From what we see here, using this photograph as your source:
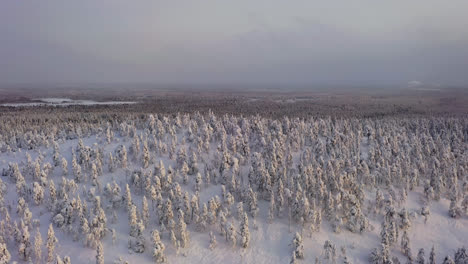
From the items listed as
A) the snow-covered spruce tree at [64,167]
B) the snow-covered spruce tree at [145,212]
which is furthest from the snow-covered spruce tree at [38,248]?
the snow-covered spruce tree at [64,167]

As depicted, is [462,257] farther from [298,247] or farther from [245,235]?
[245,235]

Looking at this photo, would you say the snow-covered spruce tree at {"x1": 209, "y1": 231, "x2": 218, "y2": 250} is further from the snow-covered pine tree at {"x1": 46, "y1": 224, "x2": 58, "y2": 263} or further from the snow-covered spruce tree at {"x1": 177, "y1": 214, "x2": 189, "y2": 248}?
the snow-covered pine tree at {"x1": 46, "y1": 224, "x2": 58, "y2": 263}

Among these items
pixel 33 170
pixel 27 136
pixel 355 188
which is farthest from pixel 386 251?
pixel 27 136

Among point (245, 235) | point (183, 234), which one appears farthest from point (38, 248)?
point (245, 235)

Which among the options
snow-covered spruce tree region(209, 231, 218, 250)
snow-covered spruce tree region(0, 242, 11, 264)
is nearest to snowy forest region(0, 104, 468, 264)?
snow-covered spruce tree region(0, 242, 11, 264)

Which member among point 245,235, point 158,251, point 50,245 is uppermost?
point 50,245

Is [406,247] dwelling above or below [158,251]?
below

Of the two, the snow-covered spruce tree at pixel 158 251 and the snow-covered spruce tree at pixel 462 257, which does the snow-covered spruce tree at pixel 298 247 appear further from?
the snow-covered spruce tree at pixel 462 257

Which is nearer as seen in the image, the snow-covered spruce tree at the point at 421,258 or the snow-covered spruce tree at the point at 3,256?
the snow-covered spruce tree at the point at 3,256

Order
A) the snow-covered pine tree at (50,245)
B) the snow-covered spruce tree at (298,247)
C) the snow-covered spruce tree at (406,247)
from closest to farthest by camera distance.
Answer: the snow-covered pine tree at (50,245)
the snow-covered spruce tree at (298,247)
the snow-covered spruce tree at (406,247)
